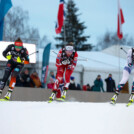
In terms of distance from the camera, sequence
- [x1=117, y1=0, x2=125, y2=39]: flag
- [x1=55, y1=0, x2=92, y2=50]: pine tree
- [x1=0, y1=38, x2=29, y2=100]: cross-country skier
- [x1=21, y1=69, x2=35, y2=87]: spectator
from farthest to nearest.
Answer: [x1=55, y1=0, x2=92, y2=50]: pine tree → [x1=117, y1=0, x2=125, y2=39]: flag → [x1=21, y1=69, x2=35, y2=87]: spectator → [x1=0, y1=38, x2=29, y2=100]: cross-country skier

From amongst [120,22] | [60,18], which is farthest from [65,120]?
[120,22]

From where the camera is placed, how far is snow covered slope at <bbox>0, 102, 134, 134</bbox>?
528cm

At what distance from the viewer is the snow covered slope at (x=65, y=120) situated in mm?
5277

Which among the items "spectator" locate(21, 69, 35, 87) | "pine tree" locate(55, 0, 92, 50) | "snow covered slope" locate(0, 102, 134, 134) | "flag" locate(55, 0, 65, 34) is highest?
"pine tree" locate(55, 0, 92, 50)

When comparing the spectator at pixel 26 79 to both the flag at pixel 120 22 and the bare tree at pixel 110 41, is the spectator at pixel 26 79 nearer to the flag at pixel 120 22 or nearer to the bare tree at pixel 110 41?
the flag at pixel 120 22

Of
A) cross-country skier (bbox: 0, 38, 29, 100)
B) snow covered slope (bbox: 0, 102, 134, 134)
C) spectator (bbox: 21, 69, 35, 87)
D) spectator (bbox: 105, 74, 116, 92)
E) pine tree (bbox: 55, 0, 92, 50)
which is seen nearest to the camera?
snow covered slope (bbox: 0, 102, 134, 134)

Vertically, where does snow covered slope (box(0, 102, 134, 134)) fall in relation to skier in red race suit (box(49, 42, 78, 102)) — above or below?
below

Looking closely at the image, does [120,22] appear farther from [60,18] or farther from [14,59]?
[14,59]

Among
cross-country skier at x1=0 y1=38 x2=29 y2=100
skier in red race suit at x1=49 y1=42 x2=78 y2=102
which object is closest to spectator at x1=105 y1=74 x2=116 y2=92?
skier in red race suit at x1=49 y1=42 x2=78 y2=102

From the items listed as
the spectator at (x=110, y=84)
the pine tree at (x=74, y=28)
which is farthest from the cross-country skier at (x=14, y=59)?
the pine tree at (x=74, y=28)

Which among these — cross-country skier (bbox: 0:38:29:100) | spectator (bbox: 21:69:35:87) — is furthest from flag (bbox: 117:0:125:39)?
cross-country skier (bbox: 0:38:29:100)

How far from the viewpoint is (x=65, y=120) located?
18.9 feet

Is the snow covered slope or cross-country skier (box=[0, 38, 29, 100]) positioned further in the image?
cross-country skier (box=[0, 38, 29, 100])

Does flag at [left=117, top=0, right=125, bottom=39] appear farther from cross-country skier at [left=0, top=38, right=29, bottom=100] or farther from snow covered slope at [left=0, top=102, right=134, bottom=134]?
snow covered slope at [left=0, top=102, right=134, bottom=134]
